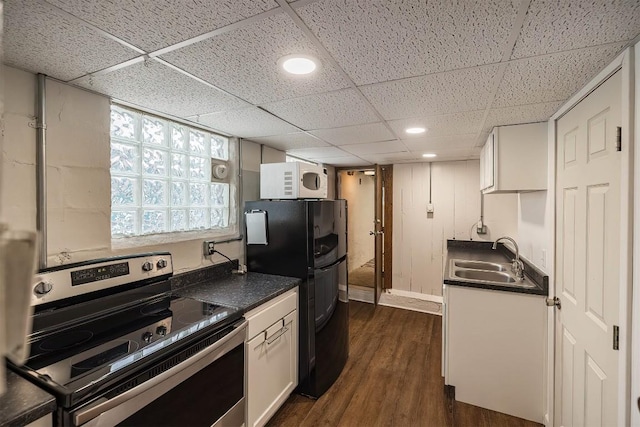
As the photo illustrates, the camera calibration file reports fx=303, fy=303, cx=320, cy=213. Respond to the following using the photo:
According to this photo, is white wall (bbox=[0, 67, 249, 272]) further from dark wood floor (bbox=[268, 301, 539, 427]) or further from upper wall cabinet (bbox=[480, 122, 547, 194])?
upper wall cabinet (bbox=[480, 122, 547, 194])

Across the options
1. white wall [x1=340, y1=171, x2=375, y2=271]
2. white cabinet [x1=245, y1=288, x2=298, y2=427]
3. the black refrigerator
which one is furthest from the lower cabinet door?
white wall [x1=340, y1=171, x2=375, y2=271]

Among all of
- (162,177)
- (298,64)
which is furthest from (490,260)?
(162,177)

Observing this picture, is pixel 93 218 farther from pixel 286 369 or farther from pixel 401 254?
pixel 401 254

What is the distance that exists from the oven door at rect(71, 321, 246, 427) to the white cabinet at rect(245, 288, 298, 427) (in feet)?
0.32

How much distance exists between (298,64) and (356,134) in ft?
4.13

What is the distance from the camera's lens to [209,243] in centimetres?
224

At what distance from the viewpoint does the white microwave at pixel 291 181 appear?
7.75 ft

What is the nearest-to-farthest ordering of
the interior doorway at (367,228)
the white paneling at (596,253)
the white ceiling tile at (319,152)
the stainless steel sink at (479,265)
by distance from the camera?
1. the white paneling at (596,253)
2. the stainless steel sink at (479,265)
3. the white ceiling tile at (319,152)
4. the interior doorway at (367,228)

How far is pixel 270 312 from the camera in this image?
1.89 metres

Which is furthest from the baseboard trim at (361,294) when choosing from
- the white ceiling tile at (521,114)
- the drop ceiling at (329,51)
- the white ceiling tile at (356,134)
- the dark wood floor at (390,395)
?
the drop ceiling at (329,51)

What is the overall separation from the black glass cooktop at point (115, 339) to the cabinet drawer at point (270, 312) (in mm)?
159

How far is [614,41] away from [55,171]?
2.38m

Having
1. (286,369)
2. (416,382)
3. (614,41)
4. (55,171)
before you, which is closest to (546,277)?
(416,382)

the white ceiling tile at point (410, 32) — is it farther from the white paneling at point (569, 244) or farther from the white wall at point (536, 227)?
the white wall at point (536, 227)
